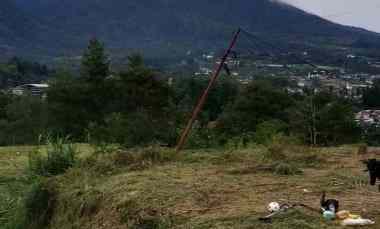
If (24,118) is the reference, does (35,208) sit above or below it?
above

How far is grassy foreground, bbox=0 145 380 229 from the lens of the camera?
12.1 ft

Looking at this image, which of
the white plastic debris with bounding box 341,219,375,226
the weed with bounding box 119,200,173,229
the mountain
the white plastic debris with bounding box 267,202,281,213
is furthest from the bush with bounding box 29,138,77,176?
the mountain

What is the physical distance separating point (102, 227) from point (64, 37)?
13278 centimetres

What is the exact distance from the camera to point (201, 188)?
14.5 ft

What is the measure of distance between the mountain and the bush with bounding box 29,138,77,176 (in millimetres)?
97903

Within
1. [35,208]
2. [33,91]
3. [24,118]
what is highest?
[33,91]

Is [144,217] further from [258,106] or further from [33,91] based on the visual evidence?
[33,91]

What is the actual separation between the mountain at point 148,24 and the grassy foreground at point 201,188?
97.7 m

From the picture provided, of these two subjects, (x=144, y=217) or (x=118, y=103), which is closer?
(x=144, y=217)

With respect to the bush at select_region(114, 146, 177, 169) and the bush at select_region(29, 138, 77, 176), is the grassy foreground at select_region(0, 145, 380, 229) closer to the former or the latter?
the bush at select_region(114, 146, 177, 169)

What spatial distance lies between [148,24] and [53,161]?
151 metres

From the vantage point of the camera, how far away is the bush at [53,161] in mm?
5645

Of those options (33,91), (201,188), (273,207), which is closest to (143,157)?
(201,188)

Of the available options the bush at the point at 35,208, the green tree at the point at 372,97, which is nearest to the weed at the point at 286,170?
the bush at the point at 35,208
